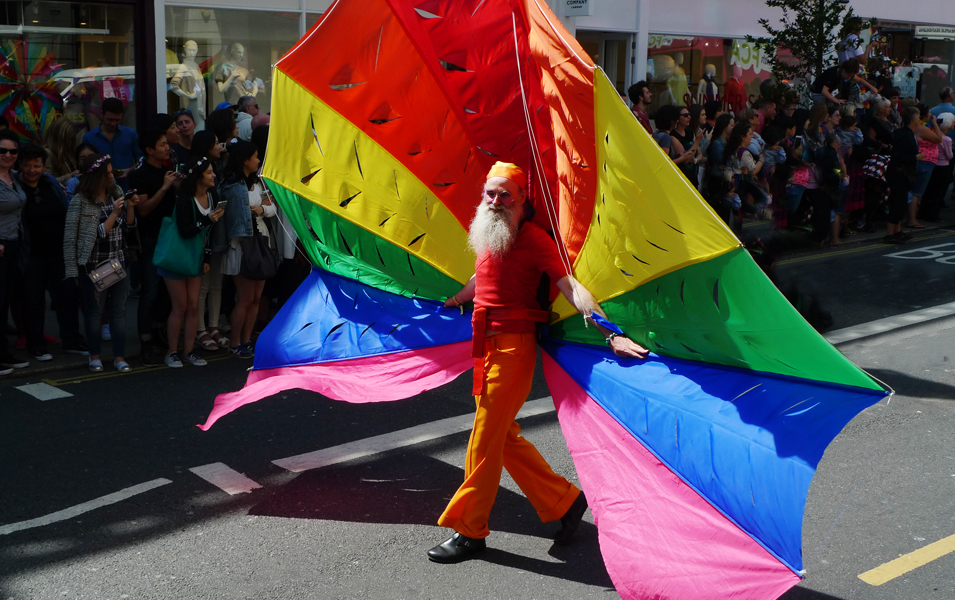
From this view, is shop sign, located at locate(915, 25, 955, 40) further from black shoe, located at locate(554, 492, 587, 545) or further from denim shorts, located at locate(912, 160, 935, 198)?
black shoe, located at locate(554, 492, 587, 545)

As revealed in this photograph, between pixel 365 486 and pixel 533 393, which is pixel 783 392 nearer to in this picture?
pixel 365 486

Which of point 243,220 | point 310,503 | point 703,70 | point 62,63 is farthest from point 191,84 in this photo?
point 703,70

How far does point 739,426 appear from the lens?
4062mm

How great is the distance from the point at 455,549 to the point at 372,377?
3.83 ft

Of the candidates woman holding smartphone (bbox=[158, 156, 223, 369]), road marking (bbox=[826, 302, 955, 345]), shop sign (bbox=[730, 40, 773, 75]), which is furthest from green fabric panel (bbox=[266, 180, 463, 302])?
shop sign (bbox=[730, 40, 773, 75])

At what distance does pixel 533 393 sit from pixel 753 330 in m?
3.67

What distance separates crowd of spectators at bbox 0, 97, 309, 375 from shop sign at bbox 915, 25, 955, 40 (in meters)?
19.4

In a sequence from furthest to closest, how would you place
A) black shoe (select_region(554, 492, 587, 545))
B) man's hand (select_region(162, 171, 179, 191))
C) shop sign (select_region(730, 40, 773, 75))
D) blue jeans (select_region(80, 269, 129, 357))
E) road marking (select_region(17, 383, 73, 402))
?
1. shop sign (select_region(730, 40, 773, 75))
2. man's hand (select_region(162, 171, 179, 191))
3. blue jeans (select_region(80, 269, 129, 357))
4. road marking (select_region(17, 383, 73, 402))
5. black shoe (select_region(554, 492, 587, 545))

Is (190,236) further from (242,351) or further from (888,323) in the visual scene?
(888,323)

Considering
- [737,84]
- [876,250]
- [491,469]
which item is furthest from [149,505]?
[737,84]

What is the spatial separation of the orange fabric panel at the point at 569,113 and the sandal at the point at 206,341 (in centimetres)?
483

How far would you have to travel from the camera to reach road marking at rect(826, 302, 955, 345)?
9.25 m

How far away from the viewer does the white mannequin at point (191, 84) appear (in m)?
12.2

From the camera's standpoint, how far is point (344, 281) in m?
5.77
